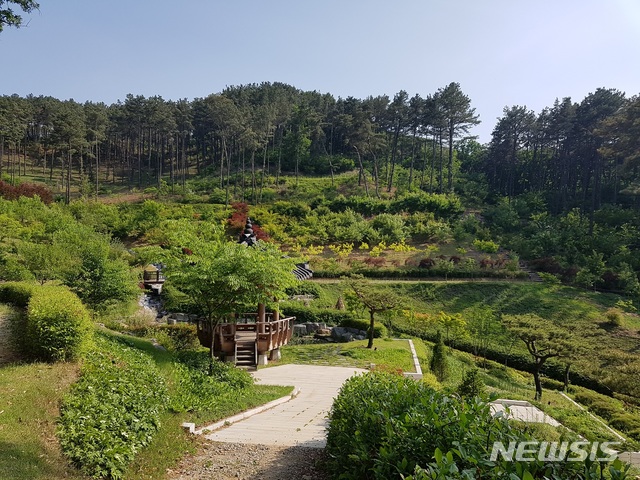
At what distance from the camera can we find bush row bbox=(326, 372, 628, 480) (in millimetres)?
2588

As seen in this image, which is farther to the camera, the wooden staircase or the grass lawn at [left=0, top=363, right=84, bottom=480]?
the wooden staircase

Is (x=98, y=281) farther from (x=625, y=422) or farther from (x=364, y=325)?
(x=625, y=422)

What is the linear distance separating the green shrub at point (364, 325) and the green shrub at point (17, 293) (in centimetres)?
1399

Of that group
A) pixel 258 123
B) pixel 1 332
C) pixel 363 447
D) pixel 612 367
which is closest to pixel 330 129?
pixel 258 123

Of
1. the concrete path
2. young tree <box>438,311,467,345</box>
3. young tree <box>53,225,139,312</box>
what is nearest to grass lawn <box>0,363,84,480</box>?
the concrete path

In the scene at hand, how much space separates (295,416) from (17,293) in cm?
926

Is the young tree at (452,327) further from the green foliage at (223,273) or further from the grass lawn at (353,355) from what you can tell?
the green foliage at (223,273)

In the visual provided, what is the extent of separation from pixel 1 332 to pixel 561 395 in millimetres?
17557

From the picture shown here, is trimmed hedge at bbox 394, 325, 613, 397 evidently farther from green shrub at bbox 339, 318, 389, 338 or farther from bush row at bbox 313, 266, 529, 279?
bush row at bbox 313, 266, 529, 279

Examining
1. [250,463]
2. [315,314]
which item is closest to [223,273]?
[250,463]

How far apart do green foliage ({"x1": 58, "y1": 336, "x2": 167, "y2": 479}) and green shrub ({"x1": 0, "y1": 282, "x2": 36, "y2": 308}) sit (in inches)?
211

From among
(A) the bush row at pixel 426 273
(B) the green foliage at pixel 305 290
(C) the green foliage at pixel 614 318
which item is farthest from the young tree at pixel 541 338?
(A) the bush row at pixel 426 273

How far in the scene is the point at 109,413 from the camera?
620cm

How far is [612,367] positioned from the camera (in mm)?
15859
